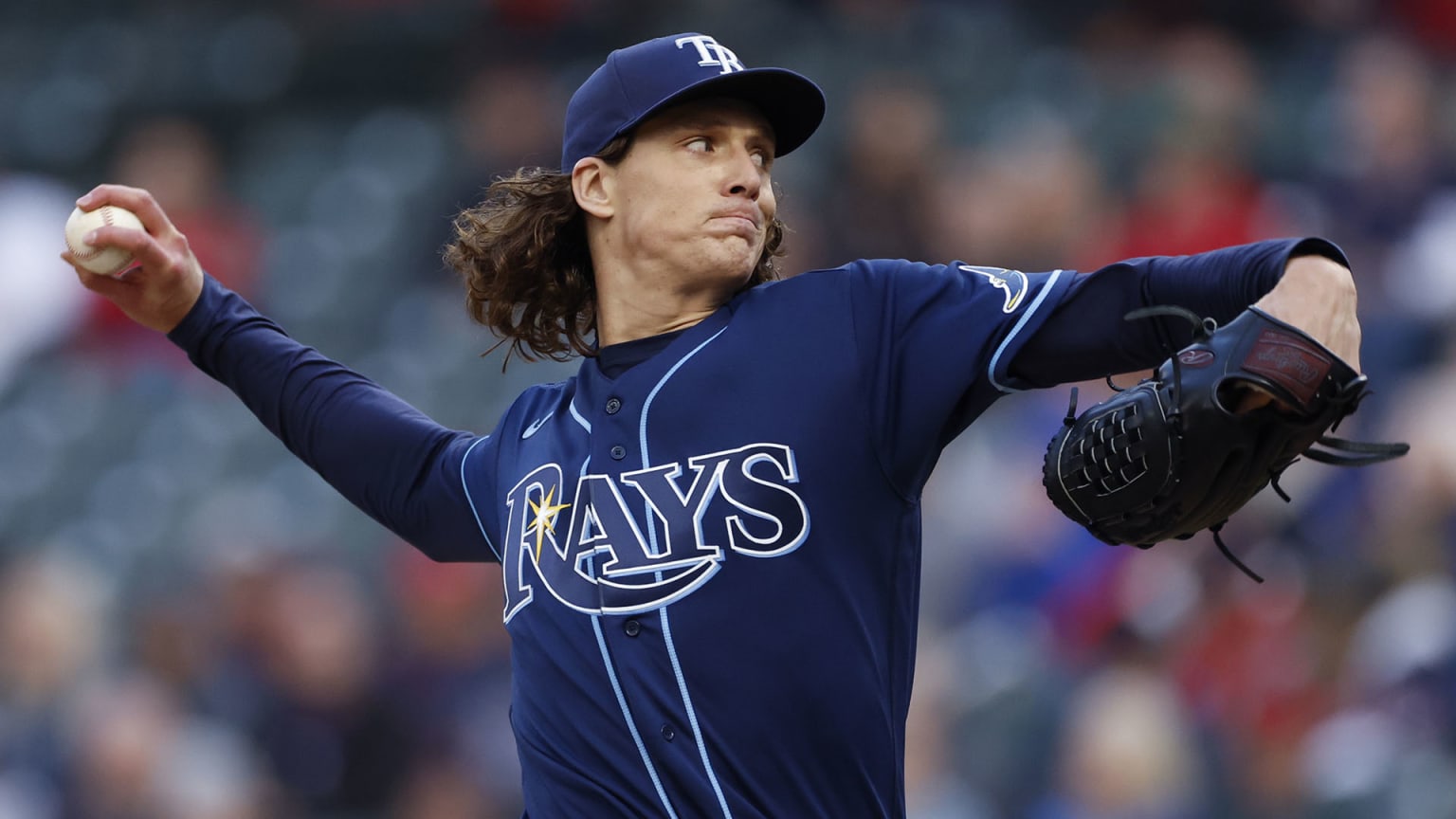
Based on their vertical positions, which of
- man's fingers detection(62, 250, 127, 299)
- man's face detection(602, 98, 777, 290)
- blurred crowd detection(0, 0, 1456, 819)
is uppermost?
man's fingers detection(62, 250, 127, 299)

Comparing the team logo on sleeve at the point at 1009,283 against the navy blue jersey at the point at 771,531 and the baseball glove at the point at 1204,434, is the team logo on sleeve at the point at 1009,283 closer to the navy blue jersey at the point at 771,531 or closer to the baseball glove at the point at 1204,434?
the navy blue jersey at the point at 771,531

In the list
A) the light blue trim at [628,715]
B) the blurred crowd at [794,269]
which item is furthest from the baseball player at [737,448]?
the blurred crowd at [794,269]

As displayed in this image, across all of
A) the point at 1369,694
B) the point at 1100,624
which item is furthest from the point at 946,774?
the point at 1369,694

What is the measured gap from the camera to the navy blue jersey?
2.31 m

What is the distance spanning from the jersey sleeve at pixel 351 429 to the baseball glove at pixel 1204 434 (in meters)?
1.10

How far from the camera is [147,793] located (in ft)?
19.0

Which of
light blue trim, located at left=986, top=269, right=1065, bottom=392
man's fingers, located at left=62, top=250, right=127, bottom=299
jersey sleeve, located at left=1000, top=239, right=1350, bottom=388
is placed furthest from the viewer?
man's fingers, located at left=62, top=250, right=127, bottom=299

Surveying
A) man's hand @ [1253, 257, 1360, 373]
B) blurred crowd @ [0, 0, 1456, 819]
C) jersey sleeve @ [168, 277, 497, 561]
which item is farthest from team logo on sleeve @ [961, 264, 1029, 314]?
blurred crowd @ [0, 0, 1456, 819]

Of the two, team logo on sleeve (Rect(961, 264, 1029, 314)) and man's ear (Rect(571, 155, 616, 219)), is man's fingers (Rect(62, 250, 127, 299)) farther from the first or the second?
team logo on sleeve (Rect(961, 264, 1029, 314))

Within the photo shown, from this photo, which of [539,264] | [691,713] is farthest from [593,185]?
[691,713]

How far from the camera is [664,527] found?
239 cm

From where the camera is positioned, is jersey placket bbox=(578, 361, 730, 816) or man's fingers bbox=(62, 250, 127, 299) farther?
man's fingers bbox=(62, 250, 127, 299)

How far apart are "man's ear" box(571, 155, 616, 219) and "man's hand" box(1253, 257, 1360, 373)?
1.17 meters

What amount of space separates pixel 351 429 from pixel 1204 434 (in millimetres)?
1533
